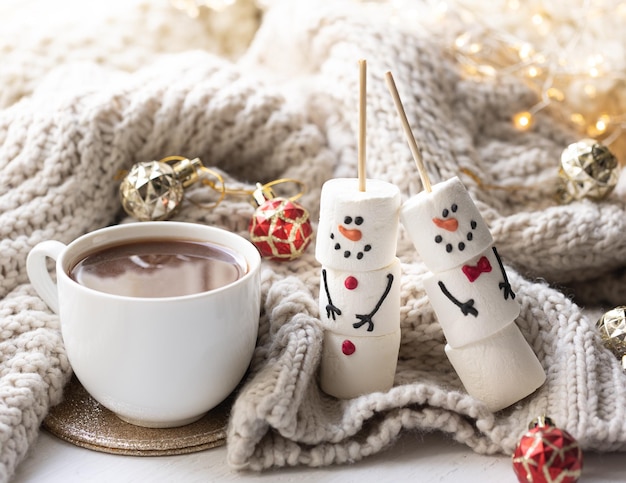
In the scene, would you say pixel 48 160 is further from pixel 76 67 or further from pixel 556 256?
pixel 556 256

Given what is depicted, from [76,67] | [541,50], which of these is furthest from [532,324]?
[76,67]

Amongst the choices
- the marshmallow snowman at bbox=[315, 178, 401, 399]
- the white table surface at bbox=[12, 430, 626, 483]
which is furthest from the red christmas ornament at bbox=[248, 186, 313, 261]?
the white table surface at bbox=[12, 430, 626, 483]

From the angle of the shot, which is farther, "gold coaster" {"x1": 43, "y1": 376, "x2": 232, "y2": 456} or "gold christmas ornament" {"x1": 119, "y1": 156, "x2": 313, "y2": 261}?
"gold christmas ornament" {"x1": 119, "y1": 156, "x2": 313, "y2": 261}

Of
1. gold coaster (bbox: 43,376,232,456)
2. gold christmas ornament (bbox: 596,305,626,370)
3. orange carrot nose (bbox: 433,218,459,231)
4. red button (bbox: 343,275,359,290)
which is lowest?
gold coaster (bbox: 43,376,232,456)

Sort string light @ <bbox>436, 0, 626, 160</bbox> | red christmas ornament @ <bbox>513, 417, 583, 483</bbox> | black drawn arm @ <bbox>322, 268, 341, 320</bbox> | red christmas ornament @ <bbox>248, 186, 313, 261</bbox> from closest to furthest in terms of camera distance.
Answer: red christmas ornament @ <bbox>513, 417, 583, 483</bbox>, black drawn arm @ <bbox>322, 268, 341, 320</bbox>, red christmas ornament @ <bbox>248, 186, 313, 261</bbox>, string light @ <bbox>436, 0, 626, 160</bbox>

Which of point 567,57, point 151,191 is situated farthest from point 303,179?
point 567,57

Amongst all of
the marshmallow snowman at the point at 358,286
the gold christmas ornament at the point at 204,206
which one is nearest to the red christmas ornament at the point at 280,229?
the gold christmas ornament at the point at 204,206

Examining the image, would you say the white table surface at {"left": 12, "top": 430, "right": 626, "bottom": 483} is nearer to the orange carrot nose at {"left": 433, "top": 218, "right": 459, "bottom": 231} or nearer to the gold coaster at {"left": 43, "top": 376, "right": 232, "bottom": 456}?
the gold coaster at {"left": 43, "top": 376, "right": 232, "bottom": 456}

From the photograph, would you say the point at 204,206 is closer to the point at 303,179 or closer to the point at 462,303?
the point at 303,179
